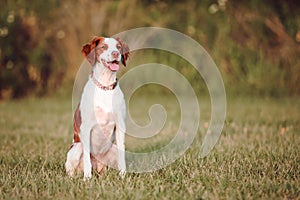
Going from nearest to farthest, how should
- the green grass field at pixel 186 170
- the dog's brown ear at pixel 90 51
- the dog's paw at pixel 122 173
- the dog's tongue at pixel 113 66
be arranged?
the green grass field at pixel 186 170
the dog's paw at pixel 122 173
the dog's tongue at pixel 113 66
the dog's brown ear at pixel 90 51

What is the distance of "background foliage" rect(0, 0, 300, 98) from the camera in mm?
10865

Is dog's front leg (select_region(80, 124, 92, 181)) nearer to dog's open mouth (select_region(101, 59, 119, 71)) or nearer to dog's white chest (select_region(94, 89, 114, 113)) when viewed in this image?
dog's white chest (select_region(94, 89, 114, 113))

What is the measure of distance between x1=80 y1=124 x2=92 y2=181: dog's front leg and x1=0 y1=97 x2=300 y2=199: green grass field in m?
0.08

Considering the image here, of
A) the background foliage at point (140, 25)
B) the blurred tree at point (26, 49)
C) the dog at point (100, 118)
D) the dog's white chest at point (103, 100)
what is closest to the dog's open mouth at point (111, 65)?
the dog at point (100, 118)

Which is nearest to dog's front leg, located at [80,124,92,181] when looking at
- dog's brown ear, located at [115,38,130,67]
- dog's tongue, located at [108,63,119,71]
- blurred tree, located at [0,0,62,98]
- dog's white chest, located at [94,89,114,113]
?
dog's white chest, located at [94,89,114,113]

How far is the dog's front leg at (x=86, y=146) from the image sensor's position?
403cm

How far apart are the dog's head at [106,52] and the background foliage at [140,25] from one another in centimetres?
663

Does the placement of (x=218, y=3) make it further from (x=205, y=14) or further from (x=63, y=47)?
(x=63, y=47)

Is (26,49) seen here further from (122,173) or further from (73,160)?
(122,173)

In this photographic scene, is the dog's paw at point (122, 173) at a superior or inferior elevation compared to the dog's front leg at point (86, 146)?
inferior

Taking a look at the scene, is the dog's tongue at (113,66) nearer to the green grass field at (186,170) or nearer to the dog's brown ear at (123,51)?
the dog's brown ear at (123,51)

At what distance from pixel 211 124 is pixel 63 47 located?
5.45m

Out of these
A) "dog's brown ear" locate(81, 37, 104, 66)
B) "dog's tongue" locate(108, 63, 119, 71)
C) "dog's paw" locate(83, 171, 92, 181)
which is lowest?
"dog's paw" locate(83, 171, 92, 181)

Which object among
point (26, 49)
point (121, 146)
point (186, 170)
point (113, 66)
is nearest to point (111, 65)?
point (113, 66)
